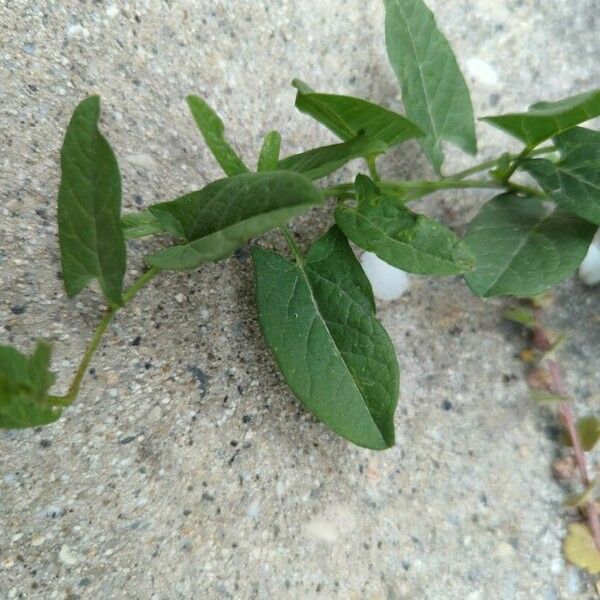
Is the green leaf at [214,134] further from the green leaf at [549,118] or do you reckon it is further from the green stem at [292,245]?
the green leaf at [549,118]

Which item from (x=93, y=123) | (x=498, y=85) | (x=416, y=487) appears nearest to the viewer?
(x=93, y=123)

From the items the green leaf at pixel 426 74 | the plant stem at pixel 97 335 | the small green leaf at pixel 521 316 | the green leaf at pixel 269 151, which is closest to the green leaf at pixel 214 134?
the green leaf at pixel 269 151

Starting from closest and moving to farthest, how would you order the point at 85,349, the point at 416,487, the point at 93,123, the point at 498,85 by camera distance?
the point at 93,123 → the point at 85,349 → the point at 416,487 → the point at 498,85

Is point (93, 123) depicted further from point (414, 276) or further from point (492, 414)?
point (492, 414)

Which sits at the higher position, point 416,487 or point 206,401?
point 206,401

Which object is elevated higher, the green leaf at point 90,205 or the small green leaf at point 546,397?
the green leaf at point 90,205

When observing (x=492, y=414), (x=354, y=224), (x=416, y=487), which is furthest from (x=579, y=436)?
(x=354, y=224)
